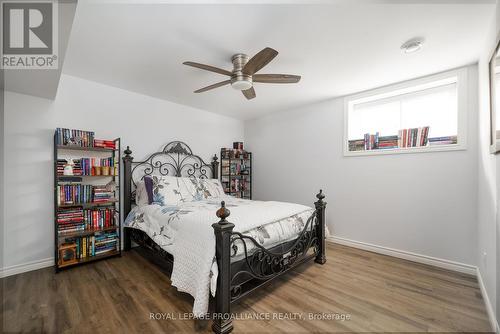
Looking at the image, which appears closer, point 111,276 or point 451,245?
point 111,276

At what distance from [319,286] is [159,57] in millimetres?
2956

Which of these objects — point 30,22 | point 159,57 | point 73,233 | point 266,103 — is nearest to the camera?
point 30,22

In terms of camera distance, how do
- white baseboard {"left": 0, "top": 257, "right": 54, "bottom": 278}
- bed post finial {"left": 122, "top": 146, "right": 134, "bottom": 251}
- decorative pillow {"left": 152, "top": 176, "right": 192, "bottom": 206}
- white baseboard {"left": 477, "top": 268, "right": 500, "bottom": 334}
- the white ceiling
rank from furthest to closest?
bed post finial {"left": 122, "top": 146, "right": 134, "bottom": 251} → decorative pillow {"left": 152, "top": 176, "right": 192, "bottom": 206} → white baseboard {"left": 0, "top": 257, "right": 54, "bottom": 278} → the white ceiling → white baseboard {"left": 477, "top": 268, "right": 500, "bottom": 334}

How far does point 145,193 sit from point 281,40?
252cm

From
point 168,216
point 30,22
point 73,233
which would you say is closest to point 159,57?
point 30,22

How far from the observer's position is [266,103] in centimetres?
382

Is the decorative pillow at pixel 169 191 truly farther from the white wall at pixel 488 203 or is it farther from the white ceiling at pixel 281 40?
the white wall at pixel 488 203

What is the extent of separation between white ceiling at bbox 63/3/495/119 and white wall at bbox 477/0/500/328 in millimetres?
242

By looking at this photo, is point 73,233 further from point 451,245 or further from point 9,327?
point 451,245

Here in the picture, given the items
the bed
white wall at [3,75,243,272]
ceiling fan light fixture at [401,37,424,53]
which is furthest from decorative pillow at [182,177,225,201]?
ceiling fan light fixture at [401,37,424,53]

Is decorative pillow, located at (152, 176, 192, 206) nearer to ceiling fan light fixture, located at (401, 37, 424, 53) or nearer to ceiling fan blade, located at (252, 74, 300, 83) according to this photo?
ceiling fan blade, located at (252, 74, 300, 83)

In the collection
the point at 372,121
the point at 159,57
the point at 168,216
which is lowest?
the point at 168,216

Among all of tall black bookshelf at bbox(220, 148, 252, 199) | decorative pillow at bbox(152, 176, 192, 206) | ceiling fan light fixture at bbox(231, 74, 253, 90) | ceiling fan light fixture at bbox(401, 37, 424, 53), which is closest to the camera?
ceiling fan light fixture at bbox(401, 37, 424, 53)

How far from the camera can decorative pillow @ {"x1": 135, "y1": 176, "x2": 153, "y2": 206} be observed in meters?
2.87
